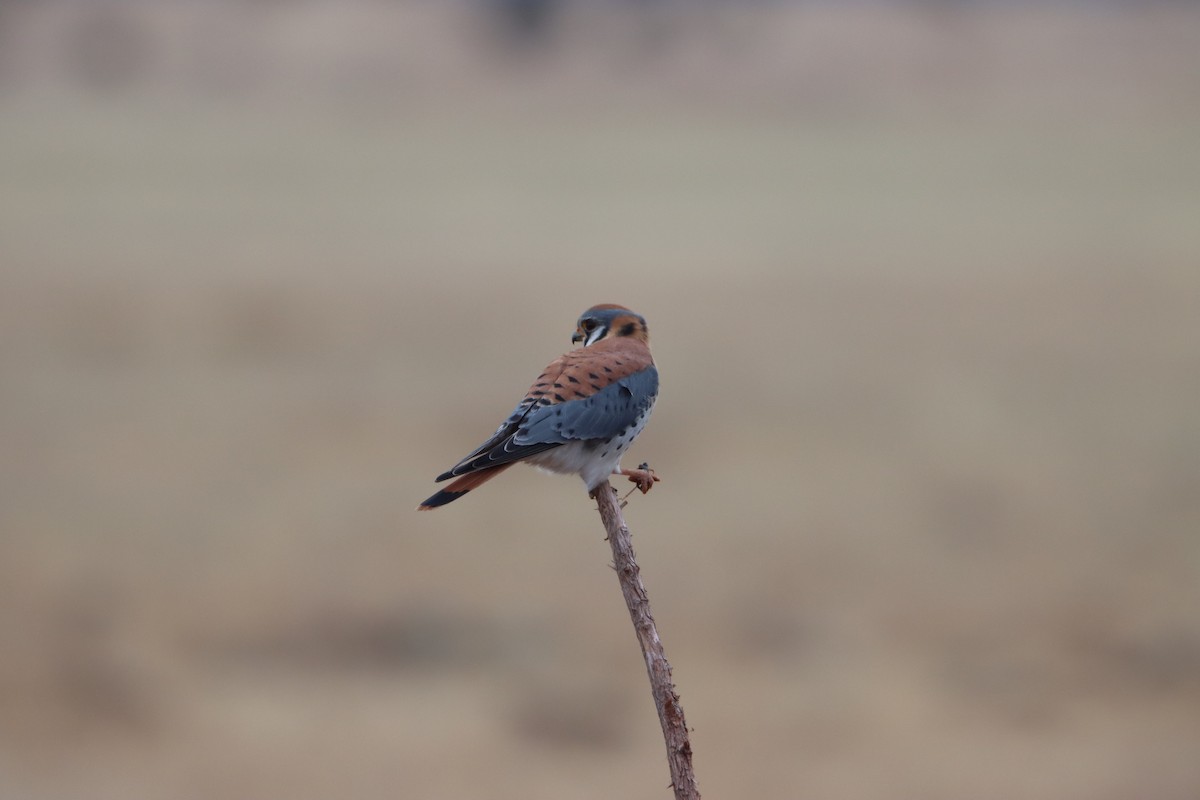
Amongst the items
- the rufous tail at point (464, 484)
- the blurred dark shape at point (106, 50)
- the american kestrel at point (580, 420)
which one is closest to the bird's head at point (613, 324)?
the american kestrel at point (580, 420)

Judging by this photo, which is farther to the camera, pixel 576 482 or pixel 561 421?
pixel 576 482

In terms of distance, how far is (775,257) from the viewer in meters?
24.8

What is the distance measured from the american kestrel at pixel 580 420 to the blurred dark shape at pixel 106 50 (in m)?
38.2

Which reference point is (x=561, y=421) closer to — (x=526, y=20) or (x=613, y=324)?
(x=613, y=324)

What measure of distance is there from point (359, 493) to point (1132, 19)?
4606 cm

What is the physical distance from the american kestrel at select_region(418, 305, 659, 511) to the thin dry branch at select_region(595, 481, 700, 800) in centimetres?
42

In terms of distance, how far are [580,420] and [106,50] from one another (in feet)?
138

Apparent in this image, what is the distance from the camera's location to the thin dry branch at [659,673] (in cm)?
324

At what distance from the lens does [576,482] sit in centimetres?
1689

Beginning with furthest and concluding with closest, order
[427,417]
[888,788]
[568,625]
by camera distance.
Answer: [427,417] → [568,625] → [888,788]

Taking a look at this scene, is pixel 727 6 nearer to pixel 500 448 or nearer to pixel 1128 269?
pixel 1128 269

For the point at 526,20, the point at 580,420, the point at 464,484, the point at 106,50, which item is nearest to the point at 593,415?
the point at 580,420

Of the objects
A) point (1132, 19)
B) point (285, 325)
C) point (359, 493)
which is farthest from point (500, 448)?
point (1132, 19)

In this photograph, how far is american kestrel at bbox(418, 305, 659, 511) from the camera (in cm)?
409
